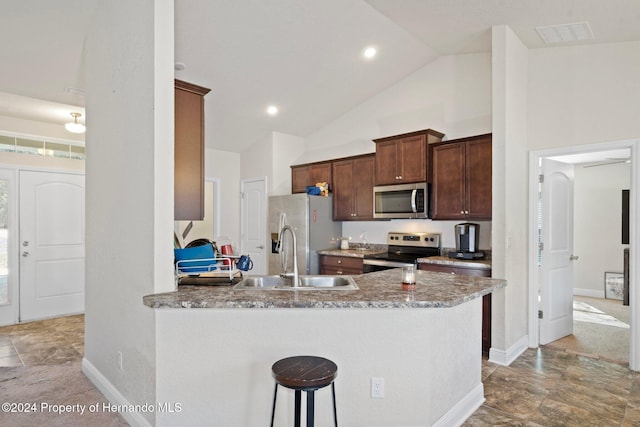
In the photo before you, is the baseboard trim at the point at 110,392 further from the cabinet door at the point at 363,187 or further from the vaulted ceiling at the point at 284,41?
the cabinet door at the point at 363,187

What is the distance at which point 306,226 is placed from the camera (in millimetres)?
5062

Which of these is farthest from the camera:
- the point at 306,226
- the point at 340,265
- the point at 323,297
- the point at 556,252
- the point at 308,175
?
the point at 308,175

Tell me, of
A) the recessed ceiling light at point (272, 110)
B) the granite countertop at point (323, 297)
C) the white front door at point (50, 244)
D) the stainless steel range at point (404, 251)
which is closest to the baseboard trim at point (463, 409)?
the granite countertop at point (323, 297)

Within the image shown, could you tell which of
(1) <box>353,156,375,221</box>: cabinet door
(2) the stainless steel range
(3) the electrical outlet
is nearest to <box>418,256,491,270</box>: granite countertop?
(2) the stainless steel range

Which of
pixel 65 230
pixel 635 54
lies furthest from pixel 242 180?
pixel 635 54

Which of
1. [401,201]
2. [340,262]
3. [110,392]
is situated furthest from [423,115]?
[110,392]

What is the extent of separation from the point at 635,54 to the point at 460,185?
1834 millimetres

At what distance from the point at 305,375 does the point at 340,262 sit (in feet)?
10.8

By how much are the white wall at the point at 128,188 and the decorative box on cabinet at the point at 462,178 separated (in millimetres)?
3044

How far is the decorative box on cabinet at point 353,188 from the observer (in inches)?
197

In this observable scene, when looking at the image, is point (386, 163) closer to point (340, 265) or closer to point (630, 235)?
point (340, 265)

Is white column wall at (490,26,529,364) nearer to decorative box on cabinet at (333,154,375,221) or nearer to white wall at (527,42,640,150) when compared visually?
white wall at (527,42,640,150)

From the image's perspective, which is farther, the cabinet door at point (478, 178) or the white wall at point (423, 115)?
the white wall at point (423, 115)

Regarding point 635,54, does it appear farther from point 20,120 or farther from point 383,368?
point 20,120
